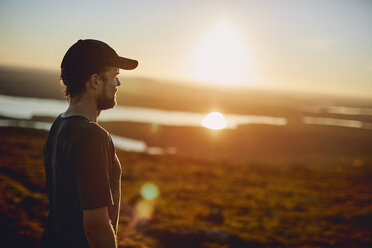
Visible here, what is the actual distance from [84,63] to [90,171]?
0.72 meters

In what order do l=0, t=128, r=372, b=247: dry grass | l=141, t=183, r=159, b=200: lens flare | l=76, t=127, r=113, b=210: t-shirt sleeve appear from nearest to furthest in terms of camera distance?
1. l=76, t=127, r=113, b=210: t-shirt sleeve
2. l=0, t=128, r=372, b=247: dry grass
3. l=141, t=183, r=159, b=200: lens flare

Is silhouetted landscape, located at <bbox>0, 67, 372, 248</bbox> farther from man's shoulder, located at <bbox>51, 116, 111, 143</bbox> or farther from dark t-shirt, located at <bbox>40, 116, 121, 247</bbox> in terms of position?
man's shoulder, located at <bbox>51, 116, 111, 143</bbox>

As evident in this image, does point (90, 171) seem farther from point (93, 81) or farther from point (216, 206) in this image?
point (216, 206)

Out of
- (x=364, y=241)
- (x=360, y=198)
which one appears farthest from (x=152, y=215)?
(x=360, y=198)

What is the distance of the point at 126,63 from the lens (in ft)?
6.92

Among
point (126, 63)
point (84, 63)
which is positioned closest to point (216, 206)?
point (126, 63)

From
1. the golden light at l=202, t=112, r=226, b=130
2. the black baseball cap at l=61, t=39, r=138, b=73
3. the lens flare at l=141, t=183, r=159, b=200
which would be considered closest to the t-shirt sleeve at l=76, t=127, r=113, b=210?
the black baseball cap at l=61, t=39, r=138, b=73

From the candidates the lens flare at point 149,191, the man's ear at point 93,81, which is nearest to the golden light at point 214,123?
the lens flare at point 149,191

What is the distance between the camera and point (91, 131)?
172cm

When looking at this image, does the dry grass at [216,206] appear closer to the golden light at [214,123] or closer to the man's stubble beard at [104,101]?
the man's stubble beard at [104,101]

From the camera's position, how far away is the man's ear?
1.93 m

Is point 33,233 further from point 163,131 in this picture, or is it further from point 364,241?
point 163,131

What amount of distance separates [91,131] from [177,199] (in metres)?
10.8

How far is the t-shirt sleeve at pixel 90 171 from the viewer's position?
5.57 feet
